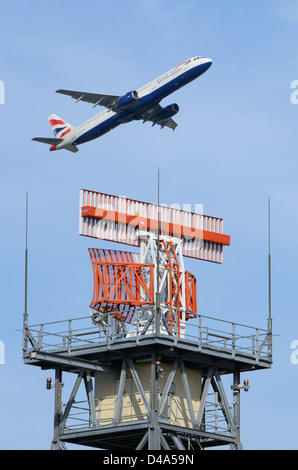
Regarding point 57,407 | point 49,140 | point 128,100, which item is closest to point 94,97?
point 128,100

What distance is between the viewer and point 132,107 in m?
129

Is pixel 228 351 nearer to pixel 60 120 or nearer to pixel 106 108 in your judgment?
pixel 106 108

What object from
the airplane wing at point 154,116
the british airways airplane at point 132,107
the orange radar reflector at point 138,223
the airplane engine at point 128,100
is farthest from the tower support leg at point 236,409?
the airplane wing at point 154,116

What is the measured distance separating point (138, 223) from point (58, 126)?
259ft

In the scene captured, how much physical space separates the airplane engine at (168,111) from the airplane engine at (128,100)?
5631mm

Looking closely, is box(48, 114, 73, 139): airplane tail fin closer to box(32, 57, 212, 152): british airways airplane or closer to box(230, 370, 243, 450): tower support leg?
box(32, 57, 212, 152): british airways airplane

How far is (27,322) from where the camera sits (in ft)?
220

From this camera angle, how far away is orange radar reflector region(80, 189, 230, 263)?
73.2 m

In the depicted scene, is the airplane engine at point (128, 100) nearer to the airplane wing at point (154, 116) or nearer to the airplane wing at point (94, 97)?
the airplane wing at point (94, 97)

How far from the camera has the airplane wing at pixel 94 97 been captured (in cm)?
13162

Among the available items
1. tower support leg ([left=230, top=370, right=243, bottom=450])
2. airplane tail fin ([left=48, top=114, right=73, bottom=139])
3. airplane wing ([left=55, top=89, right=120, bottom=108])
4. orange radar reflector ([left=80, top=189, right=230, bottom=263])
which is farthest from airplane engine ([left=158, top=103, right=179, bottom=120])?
tower support leg ([left=230, top=370, right=243, bottom=450])
